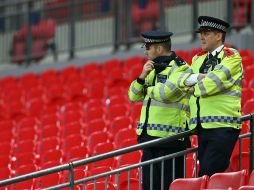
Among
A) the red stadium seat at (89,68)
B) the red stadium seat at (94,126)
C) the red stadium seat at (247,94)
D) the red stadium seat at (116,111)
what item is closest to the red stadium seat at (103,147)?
the red stadium seat at (94,126)

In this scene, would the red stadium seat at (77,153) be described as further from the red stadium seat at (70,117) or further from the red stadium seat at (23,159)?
the red stadium seat at (70,117)

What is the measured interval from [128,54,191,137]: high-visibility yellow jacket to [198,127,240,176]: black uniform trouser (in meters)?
0.53

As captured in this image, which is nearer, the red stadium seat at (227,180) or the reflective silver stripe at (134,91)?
the red stadium seat at (227,180)

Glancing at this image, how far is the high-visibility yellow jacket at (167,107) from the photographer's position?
34.2 feet

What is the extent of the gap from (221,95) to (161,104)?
2.29 ft

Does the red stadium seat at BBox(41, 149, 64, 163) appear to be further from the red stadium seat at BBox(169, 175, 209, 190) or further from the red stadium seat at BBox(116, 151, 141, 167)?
the red stadium seat at BBox(169, 175, 209, 190)

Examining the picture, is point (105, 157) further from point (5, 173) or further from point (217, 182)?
point (5, 173)

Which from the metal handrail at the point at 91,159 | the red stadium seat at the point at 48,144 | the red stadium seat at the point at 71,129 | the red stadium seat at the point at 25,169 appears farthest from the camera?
the red stadium seat at the point at 71,129

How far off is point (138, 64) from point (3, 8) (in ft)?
20.2

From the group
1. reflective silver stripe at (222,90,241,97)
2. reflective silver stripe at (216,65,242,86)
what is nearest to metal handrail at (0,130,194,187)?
reflective silver stripe at (222,90,241,97)

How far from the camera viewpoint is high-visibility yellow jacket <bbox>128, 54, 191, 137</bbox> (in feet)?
34.2

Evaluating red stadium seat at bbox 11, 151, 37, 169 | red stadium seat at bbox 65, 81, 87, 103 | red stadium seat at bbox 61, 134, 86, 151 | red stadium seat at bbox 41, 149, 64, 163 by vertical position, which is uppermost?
red stadium seat at bbox 41, 149, 64, 163

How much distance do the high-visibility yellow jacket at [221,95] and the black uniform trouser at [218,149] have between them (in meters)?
0.06

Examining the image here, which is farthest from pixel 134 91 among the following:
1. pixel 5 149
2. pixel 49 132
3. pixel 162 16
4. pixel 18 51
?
pixel 18 51
